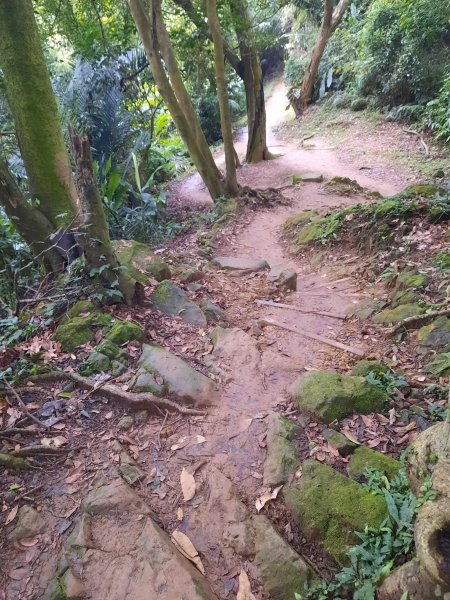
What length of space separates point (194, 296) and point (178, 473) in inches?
103

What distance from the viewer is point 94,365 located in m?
3.21

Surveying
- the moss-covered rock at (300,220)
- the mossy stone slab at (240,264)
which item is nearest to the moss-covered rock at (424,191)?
the moss-covered rock at (300,220)

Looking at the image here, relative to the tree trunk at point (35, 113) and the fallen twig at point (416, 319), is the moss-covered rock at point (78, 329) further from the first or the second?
the fallen twig at point (416, 319)

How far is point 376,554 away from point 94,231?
3.16 metres

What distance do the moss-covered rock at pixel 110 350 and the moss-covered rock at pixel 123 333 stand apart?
5cm

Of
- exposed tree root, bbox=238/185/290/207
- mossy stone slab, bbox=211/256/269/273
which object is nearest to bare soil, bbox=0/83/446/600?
mossy stone slab, bbox=211/256/269/273

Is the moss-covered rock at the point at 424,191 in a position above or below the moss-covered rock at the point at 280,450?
above

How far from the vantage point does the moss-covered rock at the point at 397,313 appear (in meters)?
3.99

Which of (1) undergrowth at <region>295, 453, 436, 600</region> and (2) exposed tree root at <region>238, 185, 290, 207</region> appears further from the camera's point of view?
(2) exposed tree root at <region>238, 185, 290, 207</region>

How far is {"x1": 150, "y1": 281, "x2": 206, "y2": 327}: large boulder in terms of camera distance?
4242mm

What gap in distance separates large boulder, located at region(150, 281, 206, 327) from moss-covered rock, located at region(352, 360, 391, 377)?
1.57 m

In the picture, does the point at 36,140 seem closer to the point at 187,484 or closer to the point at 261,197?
the point at 187,484

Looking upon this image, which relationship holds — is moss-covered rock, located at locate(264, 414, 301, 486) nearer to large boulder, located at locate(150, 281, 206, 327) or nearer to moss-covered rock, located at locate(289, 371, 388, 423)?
moss-covered rock, located at locate(289, 371, 388, 423)

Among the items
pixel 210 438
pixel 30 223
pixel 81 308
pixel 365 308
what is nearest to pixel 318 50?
pixel 365 308
